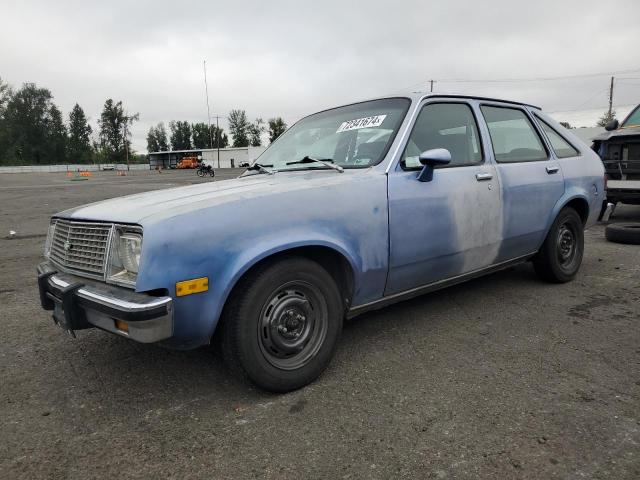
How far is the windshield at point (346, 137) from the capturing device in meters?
3.04

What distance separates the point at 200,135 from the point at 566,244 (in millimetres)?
118605

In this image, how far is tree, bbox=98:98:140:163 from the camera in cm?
10575

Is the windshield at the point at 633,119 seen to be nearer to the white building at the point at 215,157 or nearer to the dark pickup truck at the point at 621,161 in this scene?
the dark pickup truck at the point at 621,161

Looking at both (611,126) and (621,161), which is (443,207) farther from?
(611,126)

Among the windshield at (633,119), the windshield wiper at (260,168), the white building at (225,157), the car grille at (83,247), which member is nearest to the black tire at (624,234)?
the windshield at (633,119)

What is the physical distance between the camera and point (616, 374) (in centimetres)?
257

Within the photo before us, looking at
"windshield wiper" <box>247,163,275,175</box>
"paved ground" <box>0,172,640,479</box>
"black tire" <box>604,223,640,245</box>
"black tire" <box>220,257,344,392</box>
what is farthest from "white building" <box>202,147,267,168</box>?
"black tire" <box>220,257,344,392</box>

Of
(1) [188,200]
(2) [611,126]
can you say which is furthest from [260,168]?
(2) [611,126]

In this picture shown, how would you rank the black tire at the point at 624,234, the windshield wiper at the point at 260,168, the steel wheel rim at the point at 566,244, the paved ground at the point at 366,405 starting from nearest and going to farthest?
the paved ground at the point at 366,405, the windshield wiper at the point at 260,168, the steel wheel rim at the point at 566,244, the black tire at the point at 624,234

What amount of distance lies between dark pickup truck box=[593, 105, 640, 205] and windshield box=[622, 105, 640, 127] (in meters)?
0.32

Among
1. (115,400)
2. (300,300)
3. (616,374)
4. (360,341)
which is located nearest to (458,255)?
(360,341)

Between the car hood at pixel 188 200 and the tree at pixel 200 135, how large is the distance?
116 meters

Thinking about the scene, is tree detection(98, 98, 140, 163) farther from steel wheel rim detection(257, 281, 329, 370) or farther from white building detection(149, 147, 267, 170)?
steel wheel rim detection(257, 281, 329, 370)

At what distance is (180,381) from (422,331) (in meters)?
1.68
